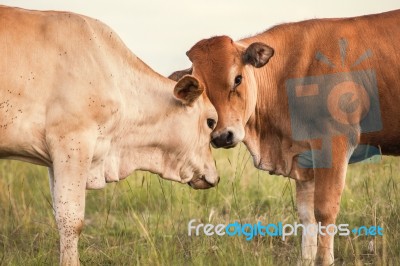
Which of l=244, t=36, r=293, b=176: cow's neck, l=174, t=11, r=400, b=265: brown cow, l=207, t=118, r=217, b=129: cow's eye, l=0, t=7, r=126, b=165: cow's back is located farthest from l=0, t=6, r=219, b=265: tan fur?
l=244, t=36, r=293, b=176: cow's neck

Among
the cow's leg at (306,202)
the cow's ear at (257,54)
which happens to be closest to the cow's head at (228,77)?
the cow's ear at (257,54)

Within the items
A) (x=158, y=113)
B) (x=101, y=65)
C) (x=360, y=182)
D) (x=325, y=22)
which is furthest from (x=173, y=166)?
(x=360, y=182)

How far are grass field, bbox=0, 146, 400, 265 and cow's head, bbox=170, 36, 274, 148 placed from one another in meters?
0.59

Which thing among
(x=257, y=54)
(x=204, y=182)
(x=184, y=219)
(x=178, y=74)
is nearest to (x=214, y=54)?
(x=257, y=54)

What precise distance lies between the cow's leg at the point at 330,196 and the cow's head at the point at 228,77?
2.62ft

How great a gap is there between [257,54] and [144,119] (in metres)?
1.26

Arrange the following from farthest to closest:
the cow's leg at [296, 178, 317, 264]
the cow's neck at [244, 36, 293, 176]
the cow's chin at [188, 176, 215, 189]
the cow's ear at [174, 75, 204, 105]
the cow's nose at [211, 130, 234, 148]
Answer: the cow's leg at [296, 178, 317, 264] < the cow's neck at [244, 36, 293, 176] < the cow's chin at [188, 176, 215, 189] < the cow's nose at [211, 130, 234, 148] < the cow's ear at [174, 75, 204, 105]

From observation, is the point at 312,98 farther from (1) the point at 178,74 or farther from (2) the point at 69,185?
(2) the point at 69,185

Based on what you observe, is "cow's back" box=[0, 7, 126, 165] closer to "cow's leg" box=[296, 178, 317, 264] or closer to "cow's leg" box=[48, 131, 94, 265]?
"cow's leg" box=[48, 131, 94, 265]

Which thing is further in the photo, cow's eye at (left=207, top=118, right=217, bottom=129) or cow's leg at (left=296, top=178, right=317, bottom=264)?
cow's leg at (left=296, top=178, right=317, bottom=264)

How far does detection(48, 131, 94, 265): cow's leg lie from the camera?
19.9ft

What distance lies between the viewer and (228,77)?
23.7 feet

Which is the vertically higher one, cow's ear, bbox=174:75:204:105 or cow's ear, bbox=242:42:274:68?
cow's ear, bbox=242:42:274:68

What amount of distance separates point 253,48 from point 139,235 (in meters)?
2.26
